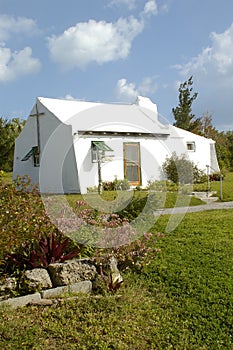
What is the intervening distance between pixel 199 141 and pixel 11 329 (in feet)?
79.2

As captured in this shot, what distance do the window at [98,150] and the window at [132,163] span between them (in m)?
1.61

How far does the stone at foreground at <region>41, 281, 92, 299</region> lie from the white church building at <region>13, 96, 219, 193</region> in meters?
13.6

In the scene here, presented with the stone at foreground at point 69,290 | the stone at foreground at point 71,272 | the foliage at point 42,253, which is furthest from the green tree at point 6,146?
the stone at foreground at point 69,290

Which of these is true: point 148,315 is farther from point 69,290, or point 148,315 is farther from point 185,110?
point 185,110

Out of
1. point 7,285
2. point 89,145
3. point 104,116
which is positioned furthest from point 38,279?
point 104,116

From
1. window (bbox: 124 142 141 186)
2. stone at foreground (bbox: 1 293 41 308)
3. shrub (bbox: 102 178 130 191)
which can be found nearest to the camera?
stone at foreground (bbox: 1 293 41 308)

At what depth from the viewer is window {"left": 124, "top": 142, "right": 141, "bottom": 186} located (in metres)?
21.8

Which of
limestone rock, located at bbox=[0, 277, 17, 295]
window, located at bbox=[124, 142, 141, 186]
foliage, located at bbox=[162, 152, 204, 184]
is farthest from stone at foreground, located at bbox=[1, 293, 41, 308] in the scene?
foliage, located at bbox=[162, 152, 204, 184]

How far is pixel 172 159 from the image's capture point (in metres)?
23.7

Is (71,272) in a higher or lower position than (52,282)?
higher

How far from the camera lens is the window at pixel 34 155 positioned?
22.7 meters

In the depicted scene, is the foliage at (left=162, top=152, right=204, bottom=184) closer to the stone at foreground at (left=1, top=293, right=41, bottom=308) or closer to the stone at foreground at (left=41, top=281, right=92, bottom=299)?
the stone at foreground at (left=41, top=281, right=92, bottom=299)

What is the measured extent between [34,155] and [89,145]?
4524 millimetres

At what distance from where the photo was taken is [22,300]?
218 inches
